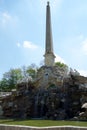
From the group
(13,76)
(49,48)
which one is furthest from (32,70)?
(49,48)

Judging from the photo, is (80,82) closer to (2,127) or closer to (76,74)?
(76,74)

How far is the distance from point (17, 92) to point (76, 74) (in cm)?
751

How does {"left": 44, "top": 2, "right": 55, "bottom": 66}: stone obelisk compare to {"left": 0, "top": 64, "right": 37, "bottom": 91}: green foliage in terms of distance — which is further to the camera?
{"left": 0, "top": 64, "right": 37, "bottom": 91}: green foliage

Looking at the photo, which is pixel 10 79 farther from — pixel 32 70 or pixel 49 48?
pixel 49 48

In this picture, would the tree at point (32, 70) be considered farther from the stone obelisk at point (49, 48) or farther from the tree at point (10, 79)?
the stone obelisk at point (49, 48)

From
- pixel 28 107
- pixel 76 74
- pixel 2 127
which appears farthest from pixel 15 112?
pixel 2 127

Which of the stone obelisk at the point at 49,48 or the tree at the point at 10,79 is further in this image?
the tree at the point at 10,79

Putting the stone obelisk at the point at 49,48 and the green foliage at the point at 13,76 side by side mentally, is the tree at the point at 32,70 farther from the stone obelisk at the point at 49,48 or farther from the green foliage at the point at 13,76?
the stone obelisk at the point at 49,48

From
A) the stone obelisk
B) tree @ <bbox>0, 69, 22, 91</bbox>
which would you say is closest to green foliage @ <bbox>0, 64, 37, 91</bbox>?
tree @ <bbox>0, 69, 22, 91</bbox>

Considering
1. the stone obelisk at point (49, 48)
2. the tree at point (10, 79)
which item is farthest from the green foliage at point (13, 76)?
the stone obelisk at point (49, 48)

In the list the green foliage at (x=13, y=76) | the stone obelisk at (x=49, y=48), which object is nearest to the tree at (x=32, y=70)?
the green foliage at (x=13, y=76)

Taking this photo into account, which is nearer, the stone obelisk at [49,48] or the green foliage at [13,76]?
the stone obelisk at [49,48]

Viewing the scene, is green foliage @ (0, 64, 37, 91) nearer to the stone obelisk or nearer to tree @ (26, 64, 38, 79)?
tree @ (26, 64, 38, 79)

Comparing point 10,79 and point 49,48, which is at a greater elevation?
point 10,79
